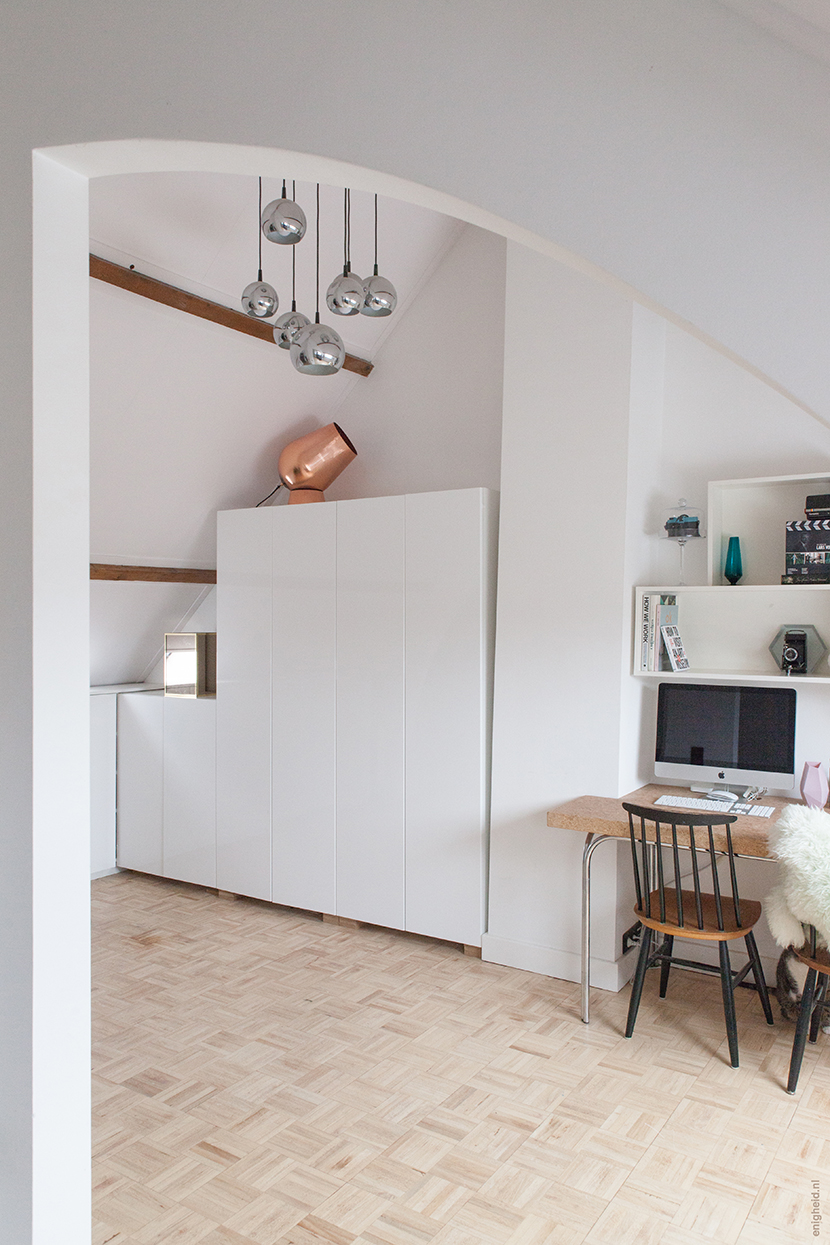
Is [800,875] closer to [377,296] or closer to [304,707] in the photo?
[304,707]

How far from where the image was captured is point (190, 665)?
4.96 m

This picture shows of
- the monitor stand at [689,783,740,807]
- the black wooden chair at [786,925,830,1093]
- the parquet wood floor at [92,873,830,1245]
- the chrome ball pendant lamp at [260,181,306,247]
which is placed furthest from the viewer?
the monitor stand at [689,783,740,807]

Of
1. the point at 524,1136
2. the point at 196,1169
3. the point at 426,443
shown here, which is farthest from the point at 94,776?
the point at 524,1136

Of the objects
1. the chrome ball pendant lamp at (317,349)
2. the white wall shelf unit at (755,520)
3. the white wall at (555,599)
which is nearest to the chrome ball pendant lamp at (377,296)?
the chrome ball pendant lamp at (317,349)

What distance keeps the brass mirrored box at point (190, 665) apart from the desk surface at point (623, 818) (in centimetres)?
230

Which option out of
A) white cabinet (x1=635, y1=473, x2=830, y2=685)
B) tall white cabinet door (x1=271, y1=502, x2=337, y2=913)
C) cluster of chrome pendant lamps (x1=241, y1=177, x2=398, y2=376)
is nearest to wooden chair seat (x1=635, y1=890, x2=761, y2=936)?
white cabinet (x1=635, y1=473, x2=830, y2=685)

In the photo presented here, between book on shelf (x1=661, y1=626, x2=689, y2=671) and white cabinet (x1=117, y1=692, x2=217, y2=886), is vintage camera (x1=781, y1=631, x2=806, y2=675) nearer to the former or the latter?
book on shelf (x1=661, y1=626, x2=689, y2=671)

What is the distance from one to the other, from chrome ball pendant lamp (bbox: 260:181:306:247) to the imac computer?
7.17 ft

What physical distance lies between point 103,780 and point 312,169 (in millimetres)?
4384

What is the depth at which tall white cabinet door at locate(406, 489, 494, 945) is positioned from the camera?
→ 12.6 feet

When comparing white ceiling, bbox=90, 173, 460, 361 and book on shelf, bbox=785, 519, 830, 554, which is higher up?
white ceiling, bbox=90, 173, 460, 361

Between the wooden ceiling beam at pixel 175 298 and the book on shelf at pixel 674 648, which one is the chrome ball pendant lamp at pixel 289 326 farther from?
the book on shelf at pixel 674 648

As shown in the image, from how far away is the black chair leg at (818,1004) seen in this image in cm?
300

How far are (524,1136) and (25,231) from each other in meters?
2.54
